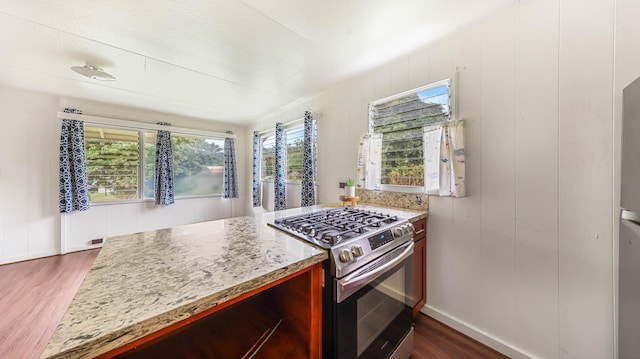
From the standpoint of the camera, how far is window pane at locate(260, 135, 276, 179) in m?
4.14

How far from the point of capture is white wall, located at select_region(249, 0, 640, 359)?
3.77ft

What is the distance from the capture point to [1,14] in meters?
1.48

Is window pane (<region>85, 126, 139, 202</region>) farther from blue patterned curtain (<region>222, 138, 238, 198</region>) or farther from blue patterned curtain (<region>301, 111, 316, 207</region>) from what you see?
blue patterned curtain (<region>301, 111, 316, 207</region>)

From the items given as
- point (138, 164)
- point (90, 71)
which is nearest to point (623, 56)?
point (90, 71)

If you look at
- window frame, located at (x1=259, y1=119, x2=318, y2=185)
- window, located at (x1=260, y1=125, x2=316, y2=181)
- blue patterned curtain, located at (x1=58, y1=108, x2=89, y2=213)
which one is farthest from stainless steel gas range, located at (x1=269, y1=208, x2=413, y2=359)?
blue patterned curtain, located at (x1=58, y1=108, x2=89, y2=213)

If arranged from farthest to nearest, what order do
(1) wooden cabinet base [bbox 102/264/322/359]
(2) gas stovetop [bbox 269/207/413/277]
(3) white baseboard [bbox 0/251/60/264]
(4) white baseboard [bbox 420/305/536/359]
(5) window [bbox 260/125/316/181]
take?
1. (5) window [bbox 260/125/316/181]
2. (3) white baseboard [bbox 0/251/60/264]
3. (4) white baseboard [bbox 420/305/536/359]
4. (2) gas stovetop [bbox 269/207/413/277]
5. (1) wooden cabinet base [bbox 102/264/322/359]

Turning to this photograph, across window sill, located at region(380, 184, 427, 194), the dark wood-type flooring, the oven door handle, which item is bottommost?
the dark wood-type flooring

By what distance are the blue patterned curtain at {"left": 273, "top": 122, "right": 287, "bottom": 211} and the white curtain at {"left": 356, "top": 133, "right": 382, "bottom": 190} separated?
5.27 ft

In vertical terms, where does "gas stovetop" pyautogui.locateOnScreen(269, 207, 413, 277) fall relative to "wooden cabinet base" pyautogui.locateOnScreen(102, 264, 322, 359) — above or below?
above

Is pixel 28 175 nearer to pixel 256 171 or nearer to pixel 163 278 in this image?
pixel 256 171

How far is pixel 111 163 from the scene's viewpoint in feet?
11.7

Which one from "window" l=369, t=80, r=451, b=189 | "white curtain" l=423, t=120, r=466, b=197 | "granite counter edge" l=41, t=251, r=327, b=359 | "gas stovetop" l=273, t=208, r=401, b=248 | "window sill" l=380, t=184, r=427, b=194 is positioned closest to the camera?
"granite counter edge" l=41, t=251, r=327, b=359

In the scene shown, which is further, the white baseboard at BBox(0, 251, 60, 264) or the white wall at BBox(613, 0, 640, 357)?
the white baseboard at BBox(0, 251, 60, 264)

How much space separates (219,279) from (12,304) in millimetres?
3058
